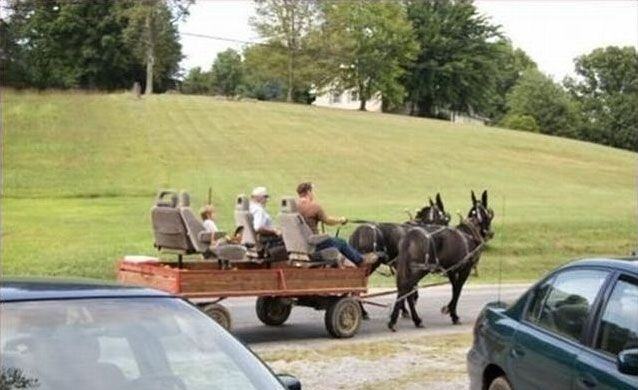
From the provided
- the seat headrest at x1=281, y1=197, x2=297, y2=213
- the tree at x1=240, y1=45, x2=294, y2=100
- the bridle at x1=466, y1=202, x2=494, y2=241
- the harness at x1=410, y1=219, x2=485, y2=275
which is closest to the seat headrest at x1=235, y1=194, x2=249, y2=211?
the seat headrest at x1=281, y1=197, x2=297, y2=213

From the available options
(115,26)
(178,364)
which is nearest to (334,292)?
(178,364)

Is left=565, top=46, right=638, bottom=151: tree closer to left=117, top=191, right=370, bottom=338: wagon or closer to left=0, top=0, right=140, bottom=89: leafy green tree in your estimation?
left=0, top=0, right=140, bottom=89: leafy green tree

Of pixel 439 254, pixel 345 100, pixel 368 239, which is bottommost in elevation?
pixel 439 254

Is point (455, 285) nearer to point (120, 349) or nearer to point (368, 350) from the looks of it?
point (368, 350)

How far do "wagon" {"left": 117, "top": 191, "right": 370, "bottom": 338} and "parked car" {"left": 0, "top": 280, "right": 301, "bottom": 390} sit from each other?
24.0 feet

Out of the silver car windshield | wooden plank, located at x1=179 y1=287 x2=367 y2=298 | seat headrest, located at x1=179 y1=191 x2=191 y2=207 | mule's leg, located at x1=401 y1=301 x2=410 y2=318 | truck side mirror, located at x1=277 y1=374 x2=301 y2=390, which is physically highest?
seat headrest, located at x1=179 y1=191 x2=191 y2=207

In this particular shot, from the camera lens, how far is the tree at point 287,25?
76250 mm

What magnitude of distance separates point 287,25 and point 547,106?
137 feet

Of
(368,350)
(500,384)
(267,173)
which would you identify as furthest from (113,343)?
(267,173)

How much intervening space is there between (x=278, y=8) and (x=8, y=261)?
56202 millimetres

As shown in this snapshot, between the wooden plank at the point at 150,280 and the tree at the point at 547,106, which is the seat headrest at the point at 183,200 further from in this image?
the tree at the point at 547,106

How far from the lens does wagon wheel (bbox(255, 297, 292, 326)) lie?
1434 centimetres

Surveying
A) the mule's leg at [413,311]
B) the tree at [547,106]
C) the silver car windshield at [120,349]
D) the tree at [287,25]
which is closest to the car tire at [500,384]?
the silver car windshield at [120,349]

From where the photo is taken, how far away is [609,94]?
120 metres
